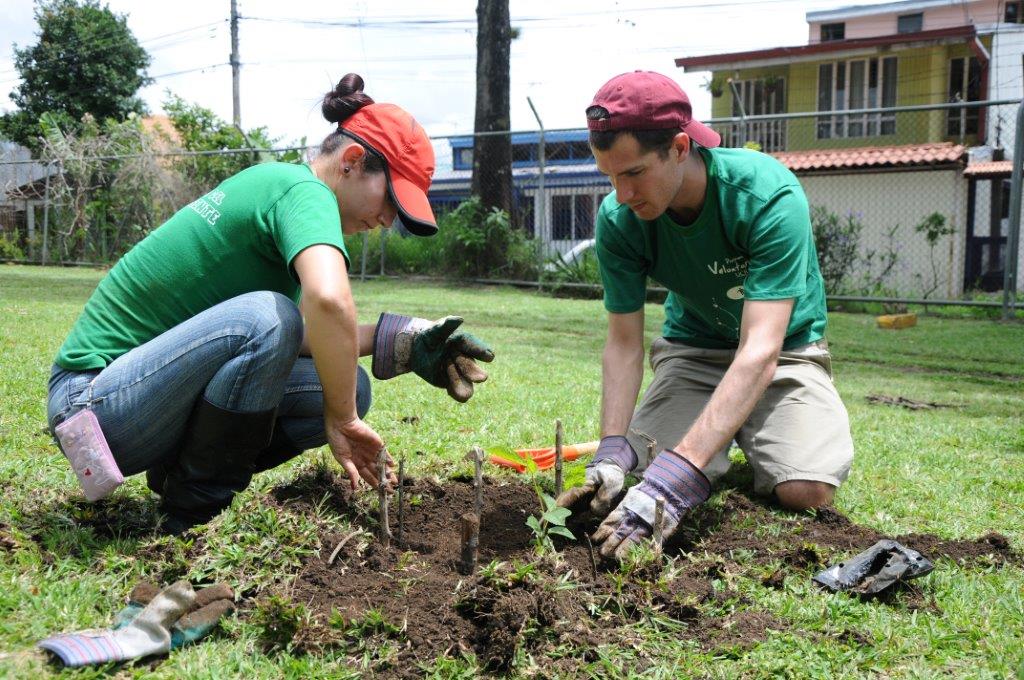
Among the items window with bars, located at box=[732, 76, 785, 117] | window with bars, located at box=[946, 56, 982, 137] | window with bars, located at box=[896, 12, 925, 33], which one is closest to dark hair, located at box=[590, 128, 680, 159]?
window with bars, located at box=[946, 56, 982, 137]

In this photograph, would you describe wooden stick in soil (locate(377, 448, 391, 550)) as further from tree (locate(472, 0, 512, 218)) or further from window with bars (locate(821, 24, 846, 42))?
window with bars (locate(821, 24, 846, 42))

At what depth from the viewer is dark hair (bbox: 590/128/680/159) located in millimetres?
2695

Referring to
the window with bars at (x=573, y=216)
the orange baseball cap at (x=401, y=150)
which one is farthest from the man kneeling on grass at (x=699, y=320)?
the window with bars at (x=573, y=216)

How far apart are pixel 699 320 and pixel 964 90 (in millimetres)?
22541

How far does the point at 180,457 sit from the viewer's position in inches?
97.4

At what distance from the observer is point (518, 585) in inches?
83.4

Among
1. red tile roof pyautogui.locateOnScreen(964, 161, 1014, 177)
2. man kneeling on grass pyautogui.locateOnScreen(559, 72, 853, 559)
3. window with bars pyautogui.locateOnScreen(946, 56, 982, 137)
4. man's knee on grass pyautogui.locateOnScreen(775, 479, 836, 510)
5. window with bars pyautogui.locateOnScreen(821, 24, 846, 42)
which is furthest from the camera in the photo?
window with bars pyautogui.locateOnScreen(821, 24, 846, 42)

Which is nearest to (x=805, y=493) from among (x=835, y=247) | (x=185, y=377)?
(x=185, y=377)

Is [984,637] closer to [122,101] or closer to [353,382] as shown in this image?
[353,382]

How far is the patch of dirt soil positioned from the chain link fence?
7.37 meters

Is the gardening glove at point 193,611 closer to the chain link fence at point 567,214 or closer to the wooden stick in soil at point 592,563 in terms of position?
the wooden stick in soil at point 592,563

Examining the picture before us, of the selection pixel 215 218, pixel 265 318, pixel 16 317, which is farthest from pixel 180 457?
pixel 16 317

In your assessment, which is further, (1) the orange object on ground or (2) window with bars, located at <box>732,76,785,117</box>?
(2) window with bars, located at <box>732,76,785,117</box>

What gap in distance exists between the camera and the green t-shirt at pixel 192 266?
94.3 inches
